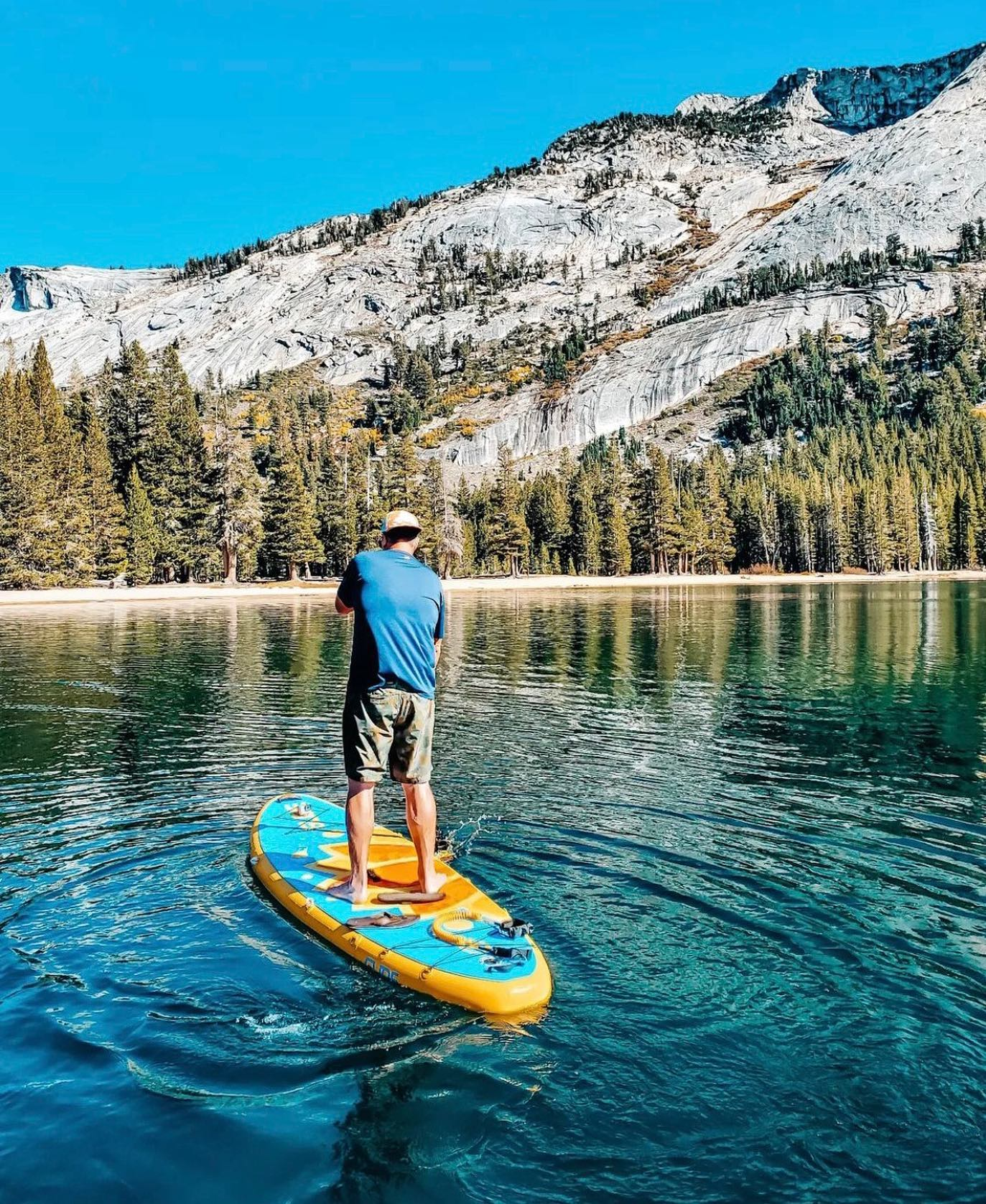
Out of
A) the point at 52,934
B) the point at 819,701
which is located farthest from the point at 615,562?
the point at 52,934

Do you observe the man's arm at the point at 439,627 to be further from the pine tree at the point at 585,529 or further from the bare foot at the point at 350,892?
the pine tree at the point at 585,529

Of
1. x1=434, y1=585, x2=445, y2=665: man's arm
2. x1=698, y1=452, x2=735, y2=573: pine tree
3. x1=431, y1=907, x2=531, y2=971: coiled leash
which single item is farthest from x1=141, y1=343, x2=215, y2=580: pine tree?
x1=431, y1=907, x2=531, y2=971: coiled leash

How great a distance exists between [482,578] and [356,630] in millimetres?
102200

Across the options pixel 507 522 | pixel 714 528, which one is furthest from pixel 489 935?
pixel 714 528

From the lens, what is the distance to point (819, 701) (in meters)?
21.3

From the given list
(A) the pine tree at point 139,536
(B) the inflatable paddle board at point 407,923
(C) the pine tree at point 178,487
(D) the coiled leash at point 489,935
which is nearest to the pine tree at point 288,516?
(C) the pine tree at point 178,487

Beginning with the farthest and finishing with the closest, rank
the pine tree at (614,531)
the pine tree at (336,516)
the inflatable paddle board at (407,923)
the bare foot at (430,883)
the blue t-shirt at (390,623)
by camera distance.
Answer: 1. the pine tree at (614,531)
2. the pine tree at (336,516)
3. the bare foot at (430,883)
4. the blue t-shirt at (390,623)
5. the inflatable paddle board at (407,923)

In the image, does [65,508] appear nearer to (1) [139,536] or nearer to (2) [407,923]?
(1) [139,536]

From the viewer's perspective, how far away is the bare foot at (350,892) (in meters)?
7.81

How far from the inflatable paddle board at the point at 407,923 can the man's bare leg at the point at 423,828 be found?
0.22 metres

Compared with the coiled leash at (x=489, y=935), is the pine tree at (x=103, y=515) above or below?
above

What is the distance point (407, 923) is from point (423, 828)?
846mm

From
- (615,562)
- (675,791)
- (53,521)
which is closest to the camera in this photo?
(675,791)

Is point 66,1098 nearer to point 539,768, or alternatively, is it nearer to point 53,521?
point 539,768
